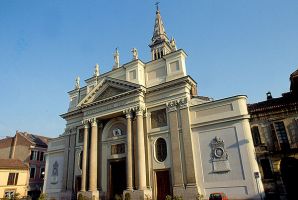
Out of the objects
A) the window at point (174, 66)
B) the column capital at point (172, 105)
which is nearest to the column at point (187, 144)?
the column capital at point (172, 105)

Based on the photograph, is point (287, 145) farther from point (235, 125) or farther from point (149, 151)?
point (149, 151)

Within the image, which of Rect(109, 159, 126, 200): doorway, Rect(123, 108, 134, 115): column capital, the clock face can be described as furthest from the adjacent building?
the clock face

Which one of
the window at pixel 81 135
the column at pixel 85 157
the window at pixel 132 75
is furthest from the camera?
the window at pixel 81 135

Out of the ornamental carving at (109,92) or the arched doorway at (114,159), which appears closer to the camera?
the arched doorway at (114,159)

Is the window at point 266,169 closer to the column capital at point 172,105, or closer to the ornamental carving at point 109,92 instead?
the column capital at point 172,105

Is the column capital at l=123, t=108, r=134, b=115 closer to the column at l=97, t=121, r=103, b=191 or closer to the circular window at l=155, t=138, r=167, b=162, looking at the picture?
the circular window at l=155, t=138, r=167, b=162

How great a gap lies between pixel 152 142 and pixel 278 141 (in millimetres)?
11546

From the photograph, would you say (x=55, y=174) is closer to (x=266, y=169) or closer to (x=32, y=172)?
(x=32, y=172)

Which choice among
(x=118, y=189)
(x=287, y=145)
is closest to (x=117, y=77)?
(x=118, y=189)

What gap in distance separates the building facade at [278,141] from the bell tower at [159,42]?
18517 mm

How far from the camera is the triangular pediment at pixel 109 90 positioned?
26.0 m

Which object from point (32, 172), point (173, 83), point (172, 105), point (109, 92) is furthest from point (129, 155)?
point (32, 172)

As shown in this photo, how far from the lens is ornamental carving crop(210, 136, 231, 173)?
20.3 meters

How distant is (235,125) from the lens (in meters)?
20.8
